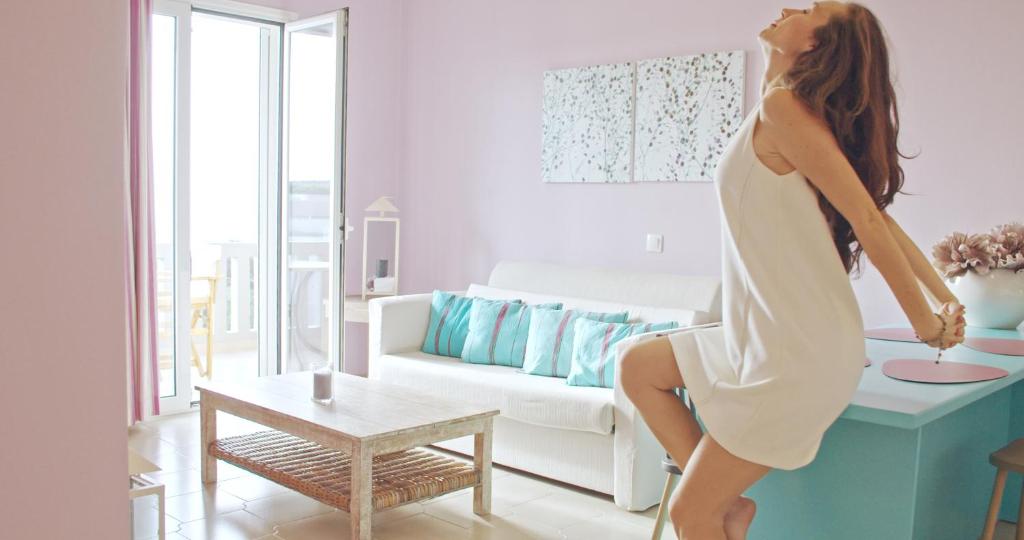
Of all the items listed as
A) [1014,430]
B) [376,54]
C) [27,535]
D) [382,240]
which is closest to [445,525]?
[1014,430]

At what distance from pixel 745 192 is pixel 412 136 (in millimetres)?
4581

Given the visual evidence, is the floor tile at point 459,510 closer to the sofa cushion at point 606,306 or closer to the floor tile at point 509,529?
the floor tile at point 509,529

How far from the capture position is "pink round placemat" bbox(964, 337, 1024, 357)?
2.43 metres

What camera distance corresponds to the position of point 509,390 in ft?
12.7

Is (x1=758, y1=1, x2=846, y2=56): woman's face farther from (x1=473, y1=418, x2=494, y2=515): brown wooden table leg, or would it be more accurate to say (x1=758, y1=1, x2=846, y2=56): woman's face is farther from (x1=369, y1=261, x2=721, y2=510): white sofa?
(x1=473, y1=418, x2=494, y2=515): brown wooden table leg

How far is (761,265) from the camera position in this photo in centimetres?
153

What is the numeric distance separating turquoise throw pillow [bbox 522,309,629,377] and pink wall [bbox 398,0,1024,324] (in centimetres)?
65

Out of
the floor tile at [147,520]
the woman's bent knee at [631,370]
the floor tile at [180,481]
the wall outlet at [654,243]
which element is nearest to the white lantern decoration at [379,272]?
the wall outlet at [654,243]

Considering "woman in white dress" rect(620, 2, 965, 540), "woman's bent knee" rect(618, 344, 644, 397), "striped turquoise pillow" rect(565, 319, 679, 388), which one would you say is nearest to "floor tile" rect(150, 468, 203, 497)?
"striped turquoise pillow" rect(565, 319, 679, 388)

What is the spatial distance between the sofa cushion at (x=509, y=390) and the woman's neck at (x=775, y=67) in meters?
2.04

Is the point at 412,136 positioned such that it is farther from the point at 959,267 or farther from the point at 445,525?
the point at 959,267

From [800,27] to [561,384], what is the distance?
248cm

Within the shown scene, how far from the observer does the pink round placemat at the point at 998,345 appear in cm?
243

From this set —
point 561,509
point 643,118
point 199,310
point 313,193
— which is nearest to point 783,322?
point 561,509
